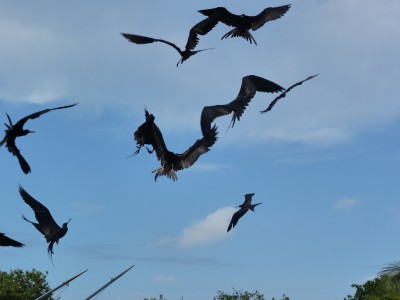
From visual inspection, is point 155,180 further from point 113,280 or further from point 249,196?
point 113,280

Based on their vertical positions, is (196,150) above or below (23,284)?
below

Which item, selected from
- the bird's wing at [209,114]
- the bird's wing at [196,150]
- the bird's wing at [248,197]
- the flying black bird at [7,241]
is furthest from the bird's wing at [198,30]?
the flying black bird at [7,241]

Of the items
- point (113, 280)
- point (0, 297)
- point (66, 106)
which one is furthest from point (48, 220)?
point (0, 297)

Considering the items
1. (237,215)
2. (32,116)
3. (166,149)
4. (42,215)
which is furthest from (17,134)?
(237,215)

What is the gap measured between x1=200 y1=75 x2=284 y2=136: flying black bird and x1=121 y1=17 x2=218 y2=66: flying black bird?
1.22 metres

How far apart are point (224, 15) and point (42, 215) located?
6.16 metres

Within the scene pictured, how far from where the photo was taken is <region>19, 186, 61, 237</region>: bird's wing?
684 inches

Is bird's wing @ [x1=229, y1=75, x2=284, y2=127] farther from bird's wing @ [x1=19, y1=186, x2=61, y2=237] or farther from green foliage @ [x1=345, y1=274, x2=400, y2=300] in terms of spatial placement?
green foliage @ [x1=345, y1=274, x2=400, y2=300]

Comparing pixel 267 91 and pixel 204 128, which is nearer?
pixel 204 128

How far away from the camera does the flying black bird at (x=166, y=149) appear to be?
16.1 meters

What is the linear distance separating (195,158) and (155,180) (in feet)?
3.24

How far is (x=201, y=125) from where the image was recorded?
52.7ft

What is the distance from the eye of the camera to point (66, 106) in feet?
51.2

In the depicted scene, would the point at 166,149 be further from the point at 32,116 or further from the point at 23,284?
the point at 23,284
